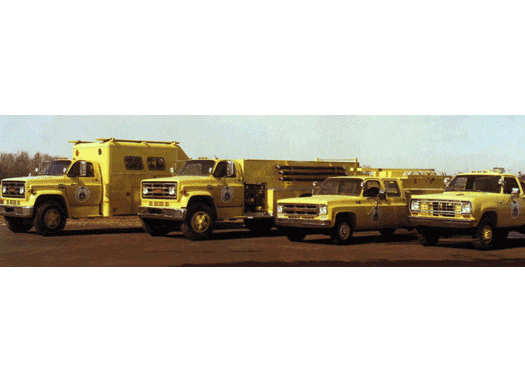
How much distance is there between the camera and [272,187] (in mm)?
19516

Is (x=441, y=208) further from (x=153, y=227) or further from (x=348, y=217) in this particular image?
(x=153, y=227)

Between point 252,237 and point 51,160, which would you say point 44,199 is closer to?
point 51,160

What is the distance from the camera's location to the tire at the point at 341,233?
16.2 meters

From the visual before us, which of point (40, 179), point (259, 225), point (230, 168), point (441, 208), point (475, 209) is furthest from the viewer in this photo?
point (259, 225)

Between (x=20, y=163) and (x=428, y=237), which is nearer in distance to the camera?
(x=428, y=237)

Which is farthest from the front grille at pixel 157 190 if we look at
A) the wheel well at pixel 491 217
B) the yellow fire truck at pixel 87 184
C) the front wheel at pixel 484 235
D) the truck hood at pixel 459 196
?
the wheel well at pixel 491 217

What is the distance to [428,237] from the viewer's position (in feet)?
53.7

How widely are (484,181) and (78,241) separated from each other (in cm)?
1017

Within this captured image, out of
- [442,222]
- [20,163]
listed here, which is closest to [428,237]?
[442,222]

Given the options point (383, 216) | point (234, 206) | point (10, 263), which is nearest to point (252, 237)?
point (234, 206)

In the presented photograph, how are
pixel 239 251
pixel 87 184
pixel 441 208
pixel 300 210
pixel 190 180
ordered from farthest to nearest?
pixel 87 184
pixel 190 180
pixel 300 210
pixel 239 251
pixel 441 208

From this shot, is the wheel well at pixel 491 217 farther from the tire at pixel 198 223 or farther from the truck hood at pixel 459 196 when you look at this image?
the tire at pixel 198 223

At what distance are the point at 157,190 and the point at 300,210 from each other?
406 cm

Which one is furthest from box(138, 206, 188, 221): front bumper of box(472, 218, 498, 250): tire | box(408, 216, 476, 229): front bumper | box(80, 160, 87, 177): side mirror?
box(472, 218, 498, 250): tire
